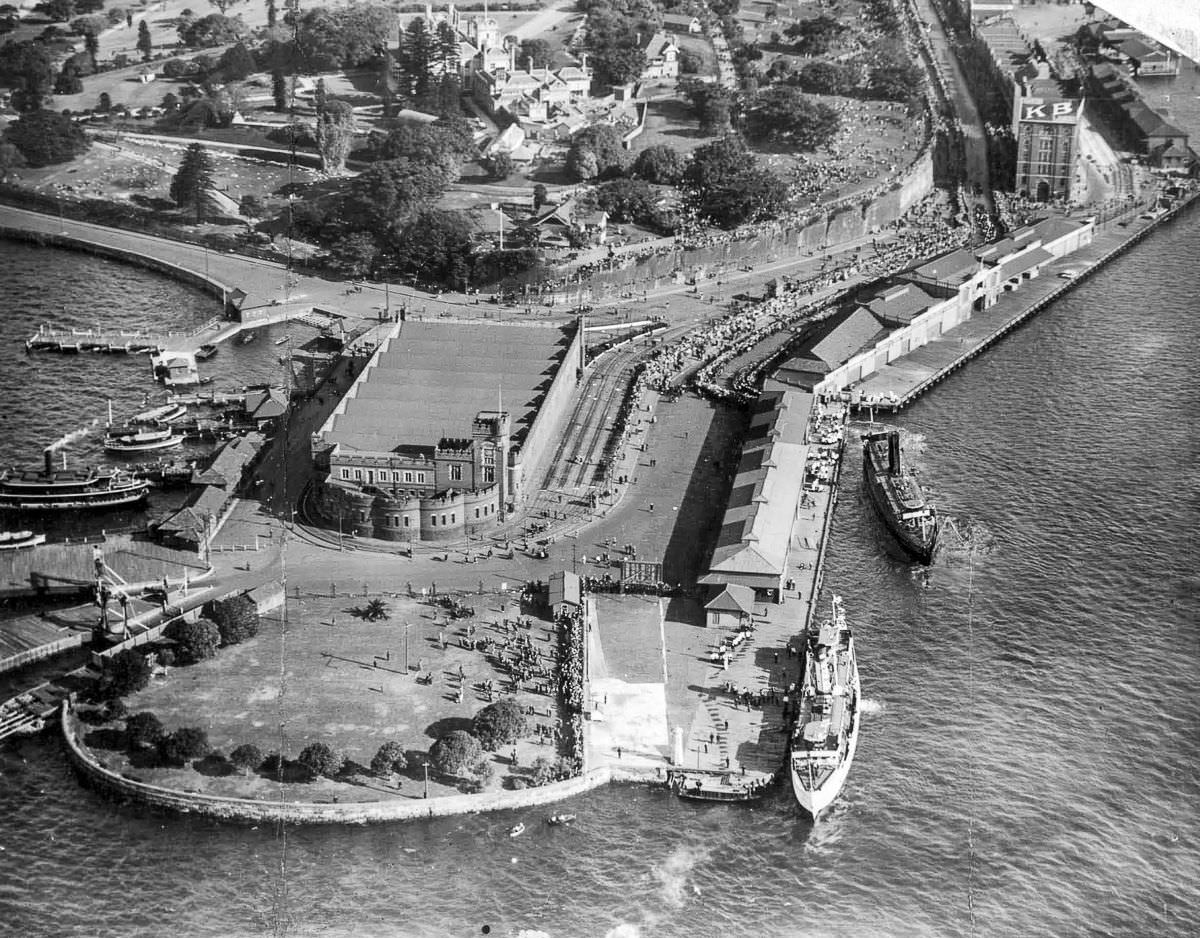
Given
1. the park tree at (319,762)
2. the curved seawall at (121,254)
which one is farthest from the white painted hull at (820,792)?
the curved seawall at (121,254)

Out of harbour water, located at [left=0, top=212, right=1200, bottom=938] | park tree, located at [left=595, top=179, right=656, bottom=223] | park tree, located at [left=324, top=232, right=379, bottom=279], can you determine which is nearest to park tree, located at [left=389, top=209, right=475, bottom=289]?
park tree, located at [left=324, top=232, right=379, bottom=279]

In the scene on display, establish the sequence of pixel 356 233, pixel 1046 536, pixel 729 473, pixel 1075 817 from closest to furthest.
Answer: pixel 1075 817
pixel 1046 536
pixel 729 473
pixel 356 233

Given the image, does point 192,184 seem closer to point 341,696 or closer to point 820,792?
point 341,696

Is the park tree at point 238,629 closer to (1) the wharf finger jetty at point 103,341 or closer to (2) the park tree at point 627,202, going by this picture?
(1) the wharf finger jetty at point 103,341

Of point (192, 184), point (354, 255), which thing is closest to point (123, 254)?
point (192, 184)

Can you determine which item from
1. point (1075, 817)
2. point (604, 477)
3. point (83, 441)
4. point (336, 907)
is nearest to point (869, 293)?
point (604, 477)

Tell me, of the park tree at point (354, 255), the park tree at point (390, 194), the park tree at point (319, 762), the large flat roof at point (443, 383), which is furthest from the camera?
the park tree at point (390, 194)

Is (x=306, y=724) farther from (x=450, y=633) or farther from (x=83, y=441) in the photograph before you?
(x=83, y=441)
